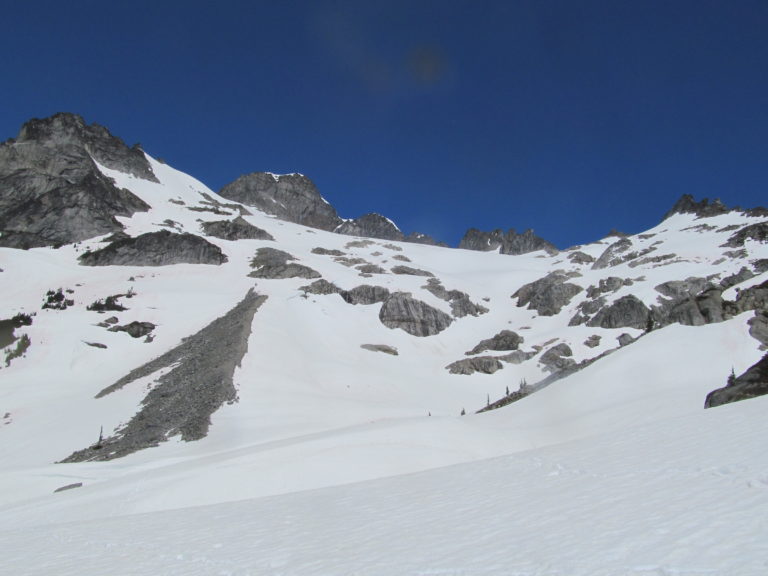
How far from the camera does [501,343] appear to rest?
66000 millimetres

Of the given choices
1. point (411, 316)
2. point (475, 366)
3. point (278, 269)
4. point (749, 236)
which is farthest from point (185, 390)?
point (749, 236)

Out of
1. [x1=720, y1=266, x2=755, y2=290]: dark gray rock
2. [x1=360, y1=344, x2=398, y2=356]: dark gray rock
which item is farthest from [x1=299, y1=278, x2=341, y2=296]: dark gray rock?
[x1=720, y1=266, x2=755, y2=290]: dark gray rock

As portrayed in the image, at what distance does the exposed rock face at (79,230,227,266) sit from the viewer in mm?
77312

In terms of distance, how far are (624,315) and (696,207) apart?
257ft

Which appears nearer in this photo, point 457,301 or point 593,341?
point 593,341

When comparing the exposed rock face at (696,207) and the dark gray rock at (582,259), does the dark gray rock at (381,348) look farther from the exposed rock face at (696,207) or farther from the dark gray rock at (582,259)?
the exposed rock face at (696,207)

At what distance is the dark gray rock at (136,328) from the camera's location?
2083 inches

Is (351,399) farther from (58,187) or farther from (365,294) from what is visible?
(58,187)

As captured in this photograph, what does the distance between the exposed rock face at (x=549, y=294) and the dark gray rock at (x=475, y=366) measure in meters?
20.1

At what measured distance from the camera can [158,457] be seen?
27.0 m

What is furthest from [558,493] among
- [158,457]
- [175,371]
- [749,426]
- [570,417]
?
[175,371]

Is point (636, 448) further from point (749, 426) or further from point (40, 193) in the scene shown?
point (40, 193)

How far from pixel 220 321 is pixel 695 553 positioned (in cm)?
5118

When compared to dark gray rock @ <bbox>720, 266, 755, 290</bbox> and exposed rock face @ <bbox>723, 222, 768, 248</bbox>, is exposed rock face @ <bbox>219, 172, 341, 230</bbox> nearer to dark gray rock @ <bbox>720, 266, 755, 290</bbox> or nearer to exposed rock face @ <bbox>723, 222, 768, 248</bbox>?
exposed rock face @ <bbox>723, 222, 768, 248</bbox>
